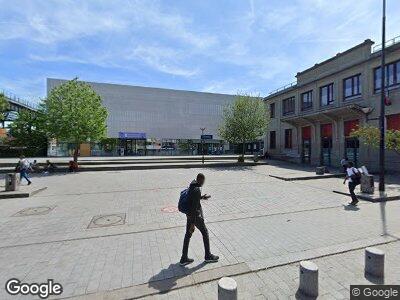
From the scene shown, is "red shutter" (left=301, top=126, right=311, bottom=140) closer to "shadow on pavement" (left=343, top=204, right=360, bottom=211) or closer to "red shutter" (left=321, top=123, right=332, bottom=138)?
"red shutter" (left=321, top=123, right=332, bottom=138)

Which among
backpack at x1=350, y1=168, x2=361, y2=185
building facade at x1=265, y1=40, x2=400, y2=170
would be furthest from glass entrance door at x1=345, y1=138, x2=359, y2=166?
backpack at x1=350, y1=168, x2=361, y2=185

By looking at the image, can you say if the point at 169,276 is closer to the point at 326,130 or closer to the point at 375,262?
the point at 375,262

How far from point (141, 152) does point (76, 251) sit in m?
40.9

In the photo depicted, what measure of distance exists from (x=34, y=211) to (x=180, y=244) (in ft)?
19.8

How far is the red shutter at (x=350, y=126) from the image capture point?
20.6m

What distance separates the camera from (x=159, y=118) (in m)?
49.6

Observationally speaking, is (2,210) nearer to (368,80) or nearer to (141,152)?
(368,80)

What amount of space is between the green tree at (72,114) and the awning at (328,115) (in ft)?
63.3

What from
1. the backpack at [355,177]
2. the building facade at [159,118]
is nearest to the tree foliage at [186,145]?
the building facade at [159,118]

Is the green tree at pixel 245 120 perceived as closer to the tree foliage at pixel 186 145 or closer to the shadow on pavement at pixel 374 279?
the shadow on pavement at pixel 374 279

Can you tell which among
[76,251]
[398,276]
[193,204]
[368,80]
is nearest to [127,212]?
[76,251]

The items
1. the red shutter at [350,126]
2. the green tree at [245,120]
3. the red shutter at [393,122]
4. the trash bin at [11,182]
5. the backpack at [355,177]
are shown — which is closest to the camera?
the backpack at [355,177]

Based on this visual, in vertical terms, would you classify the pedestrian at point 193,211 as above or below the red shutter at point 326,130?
below

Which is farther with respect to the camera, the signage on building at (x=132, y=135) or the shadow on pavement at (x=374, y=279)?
the signage on building at (x=132, y=135)
